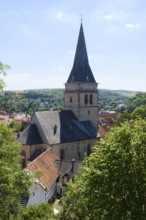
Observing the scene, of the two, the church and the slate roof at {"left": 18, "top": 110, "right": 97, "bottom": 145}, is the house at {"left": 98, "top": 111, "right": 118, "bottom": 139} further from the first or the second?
the church

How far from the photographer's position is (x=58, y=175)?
3541cm

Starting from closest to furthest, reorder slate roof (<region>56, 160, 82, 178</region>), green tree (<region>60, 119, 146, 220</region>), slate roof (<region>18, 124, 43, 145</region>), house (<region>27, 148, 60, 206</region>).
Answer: green tree (<region>60, 119, 146, 220</region>) < house (<region>27, 148, 60, 206</region>) < slate roof (<region>56, 160, 82, 178</region>) < slate roof (<region>18, 124, 43, 145</region>)

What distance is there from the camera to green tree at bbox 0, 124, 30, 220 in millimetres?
15416

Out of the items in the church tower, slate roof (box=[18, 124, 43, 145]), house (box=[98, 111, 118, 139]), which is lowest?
house (box=[98, 111, 118, 139])

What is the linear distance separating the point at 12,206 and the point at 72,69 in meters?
33.7

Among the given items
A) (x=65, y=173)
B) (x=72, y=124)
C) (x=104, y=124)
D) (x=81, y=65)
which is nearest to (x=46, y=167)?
(x=65, y=173)

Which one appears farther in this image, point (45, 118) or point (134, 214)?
point (45, 118)

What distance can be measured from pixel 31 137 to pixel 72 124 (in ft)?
24.6

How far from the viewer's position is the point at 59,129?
42.6m

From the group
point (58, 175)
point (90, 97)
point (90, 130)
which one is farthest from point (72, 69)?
point (58, 175)

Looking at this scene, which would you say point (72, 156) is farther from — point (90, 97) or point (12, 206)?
point (12, 206)

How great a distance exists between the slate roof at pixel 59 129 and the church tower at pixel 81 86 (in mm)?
1293

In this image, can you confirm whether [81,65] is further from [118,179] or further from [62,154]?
[118,179]

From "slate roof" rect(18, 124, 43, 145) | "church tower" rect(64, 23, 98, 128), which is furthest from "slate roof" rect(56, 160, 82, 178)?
"church tower" rect(64, 23, 98, 128)
